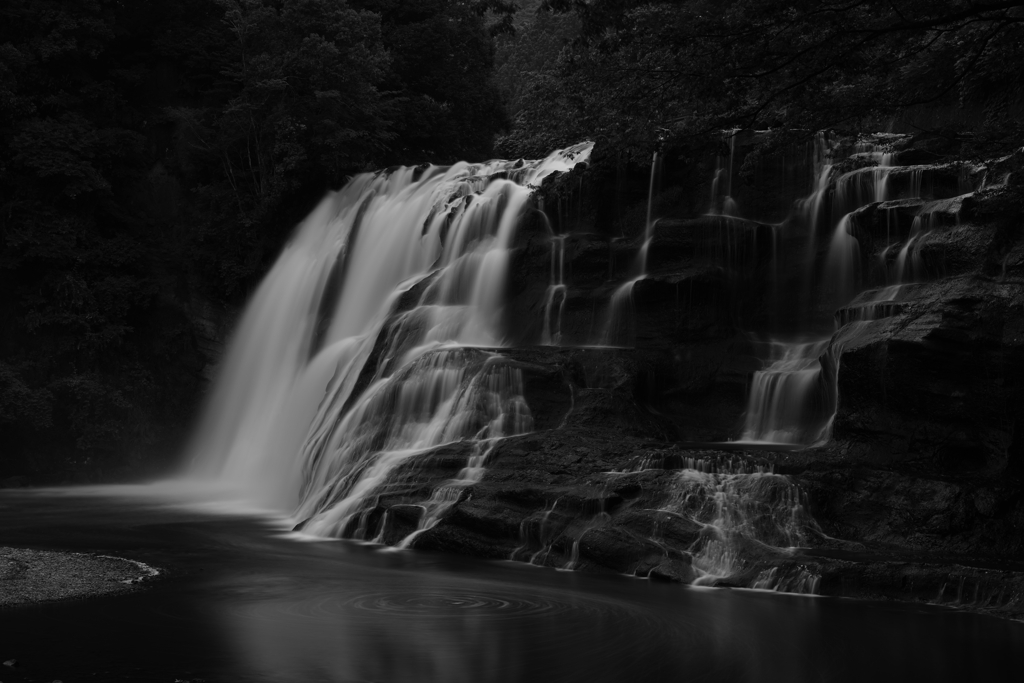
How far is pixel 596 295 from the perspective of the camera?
18516mm

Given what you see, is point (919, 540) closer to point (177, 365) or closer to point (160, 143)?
point (177, 365)

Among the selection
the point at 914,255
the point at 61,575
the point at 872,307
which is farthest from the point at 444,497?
the point at 914,255

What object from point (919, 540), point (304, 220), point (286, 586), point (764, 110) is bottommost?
point (286, 586)

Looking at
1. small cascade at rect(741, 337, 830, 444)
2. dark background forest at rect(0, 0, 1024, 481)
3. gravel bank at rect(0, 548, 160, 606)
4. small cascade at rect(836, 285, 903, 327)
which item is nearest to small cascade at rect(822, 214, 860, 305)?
small cascade at rect(741, 337, 830, 444)

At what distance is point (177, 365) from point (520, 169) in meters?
11.1

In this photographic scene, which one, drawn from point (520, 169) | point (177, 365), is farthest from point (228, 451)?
point (520, 169)

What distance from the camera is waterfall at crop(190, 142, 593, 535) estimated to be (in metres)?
16.2

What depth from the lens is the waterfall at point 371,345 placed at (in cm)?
1623

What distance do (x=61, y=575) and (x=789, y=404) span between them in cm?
1035

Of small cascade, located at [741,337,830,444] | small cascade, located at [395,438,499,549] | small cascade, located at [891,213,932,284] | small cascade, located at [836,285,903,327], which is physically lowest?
small cascade, located at [395,438,499,549]

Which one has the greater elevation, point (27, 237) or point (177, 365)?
point (27, 237)

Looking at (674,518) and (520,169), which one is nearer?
(674,518)

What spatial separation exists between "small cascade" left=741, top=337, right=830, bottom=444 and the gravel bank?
901cm

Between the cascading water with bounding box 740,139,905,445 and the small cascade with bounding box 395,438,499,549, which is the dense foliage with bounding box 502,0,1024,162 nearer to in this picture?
the small cascade with bounding box 395,438,499,549
